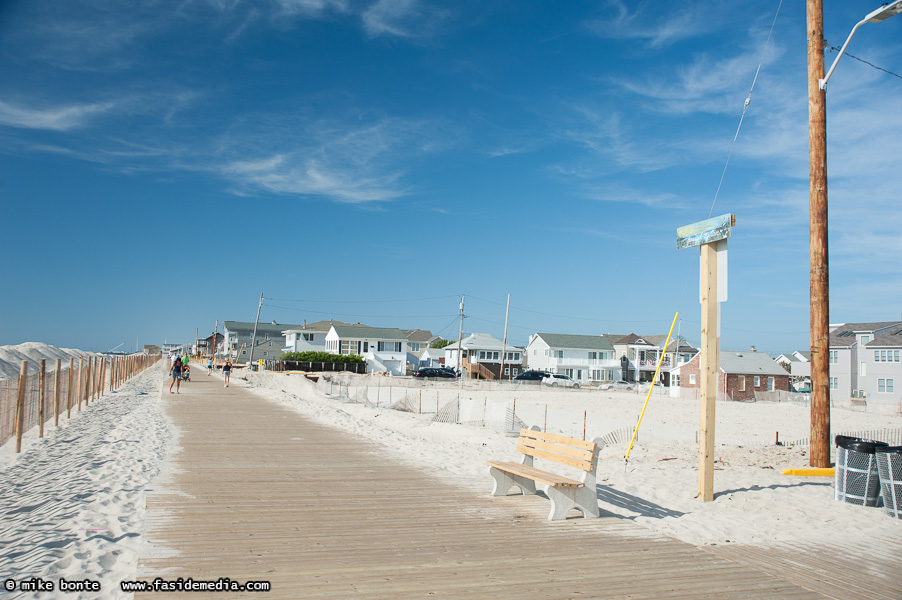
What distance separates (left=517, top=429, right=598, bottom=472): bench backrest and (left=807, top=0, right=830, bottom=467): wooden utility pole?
18.4ft

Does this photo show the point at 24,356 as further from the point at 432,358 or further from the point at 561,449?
the point at 432,358

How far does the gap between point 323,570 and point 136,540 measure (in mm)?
1950

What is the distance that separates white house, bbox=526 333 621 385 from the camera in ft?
282

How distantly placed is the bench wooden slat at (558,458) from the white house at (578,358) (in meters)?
78.3

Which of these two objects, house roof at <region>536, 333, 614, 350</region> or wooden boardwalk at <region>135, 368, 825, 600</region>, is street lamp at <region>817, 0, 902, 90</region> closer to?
wooden boardwalk at <region>135, 368, 825, 600</region>

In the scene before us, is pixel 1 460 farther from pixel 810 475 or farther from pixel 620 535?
pixel 810 475

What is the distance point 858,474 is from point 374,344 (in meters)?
73.8

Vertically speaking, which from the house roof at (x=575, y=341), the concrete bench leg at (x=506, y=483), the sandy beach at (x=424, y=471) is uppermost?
the house roof at (x=575, y=341)

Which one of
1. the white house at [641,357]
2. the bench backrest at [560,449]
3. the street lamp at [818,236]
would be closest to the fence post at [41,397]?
the bench backrest at [560,449]

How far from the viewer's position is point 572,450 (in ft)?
24.9

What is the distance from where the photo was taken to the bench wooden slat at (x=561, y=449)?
7.26 meters

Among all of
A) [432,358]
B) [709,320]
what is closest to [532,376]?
[432,358]

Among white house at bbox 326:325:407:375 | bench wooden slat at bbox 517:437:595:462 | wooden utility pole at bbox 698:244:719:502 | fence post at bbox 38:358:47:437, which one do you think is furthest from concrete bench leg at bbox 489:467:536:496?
white house at bbox 326:325:407:375

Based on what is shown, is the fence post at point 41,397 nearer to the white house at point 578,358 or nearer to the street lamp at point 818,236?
the street lamp at point 818,236
